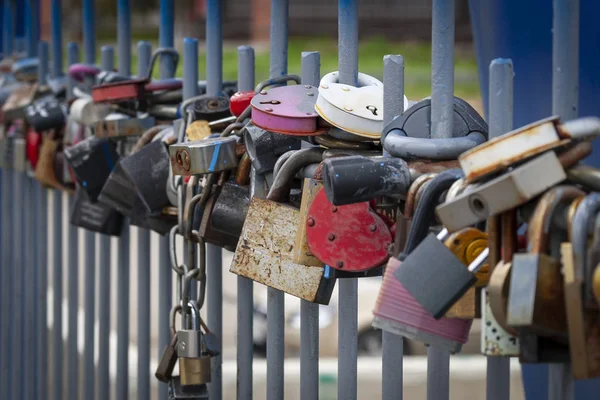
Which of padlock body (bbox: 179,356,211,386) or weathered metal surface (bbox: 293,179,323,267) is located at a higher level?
weathered metal surface (bbox: 293,179,323,267)

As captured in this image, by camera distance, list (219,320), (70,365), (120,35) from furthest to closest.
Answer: (70,365), (120,35), (219,320)

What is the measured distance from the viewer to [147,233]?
7.14 feet

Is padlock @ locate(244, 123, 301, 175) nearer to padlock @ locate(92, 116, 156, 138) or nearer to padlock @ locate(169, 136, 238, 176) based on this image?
padlock @ locate(169, 136, 238, 176)

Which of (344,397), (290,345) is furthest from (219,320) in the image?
(290,345)

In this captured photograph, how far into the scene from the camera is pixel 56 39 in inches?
118

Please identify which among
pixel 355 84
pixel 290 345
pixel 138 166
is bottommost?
pixel 290 345

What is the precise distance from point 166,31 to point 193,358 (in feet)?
2.75

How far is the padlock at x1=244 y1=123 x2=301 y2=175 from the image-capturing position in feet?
4.98

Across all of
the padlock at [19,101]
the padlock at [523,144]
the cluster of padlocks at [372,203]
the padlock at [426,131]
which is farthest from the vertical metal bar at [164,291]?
the padlock at [523,144]

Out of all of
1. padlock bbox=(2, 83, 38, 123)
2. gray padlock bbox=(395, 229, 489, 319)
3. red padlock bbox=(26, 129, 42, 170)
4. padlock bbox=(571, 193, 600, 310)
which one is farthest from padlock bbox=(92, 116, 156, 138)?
padlock bbox=(571, 193, 600, 310)

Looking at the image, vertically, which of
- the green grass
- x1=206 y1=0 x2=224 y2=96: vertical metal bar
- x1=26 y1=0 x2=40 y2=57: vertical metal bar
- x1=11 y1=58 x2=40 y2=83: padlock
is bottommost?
x1=206 y1=0 x2=224 y2=96: vertical metal bar

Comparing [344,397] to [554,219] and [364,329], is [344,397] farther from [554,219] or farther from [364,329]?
[364,329]

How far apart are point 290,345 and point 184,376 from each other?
4.48 metres

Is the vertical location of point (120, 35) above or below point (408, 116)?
above
